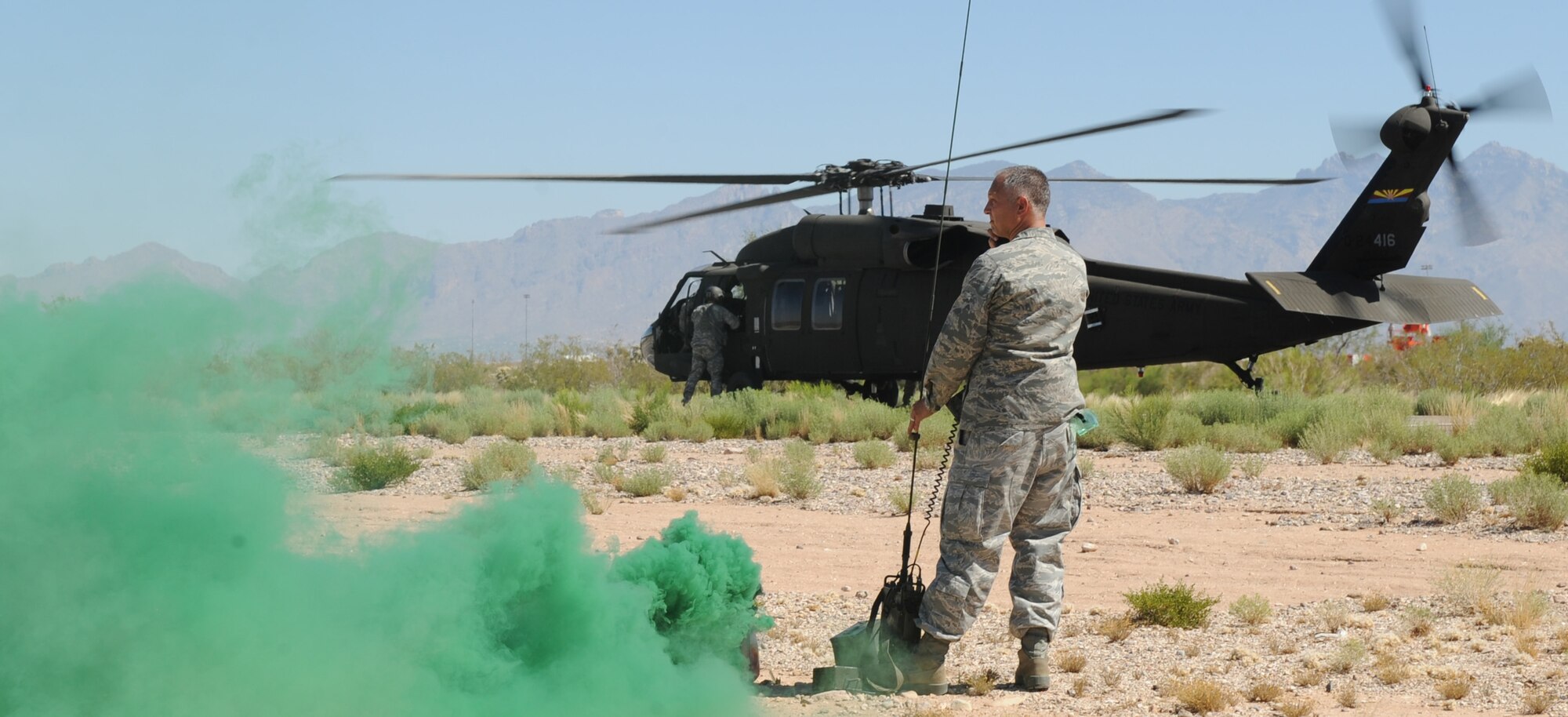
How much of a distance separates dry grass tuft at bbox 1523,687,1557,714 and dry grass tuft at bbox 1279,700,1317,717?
29.2 inches

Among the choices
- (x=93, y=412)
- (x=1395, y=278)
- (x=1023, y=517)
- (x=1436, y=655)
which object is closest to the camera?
(x=93, y=412)

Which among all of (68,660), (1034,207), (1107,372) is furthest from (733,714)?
(1107,372)

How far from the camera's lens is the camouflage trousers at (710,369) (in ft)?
63.0

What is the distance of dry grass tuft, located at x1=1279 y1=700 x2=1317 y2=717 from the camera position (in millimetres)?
4859

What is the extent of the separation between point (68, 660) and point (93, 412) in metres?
0.64

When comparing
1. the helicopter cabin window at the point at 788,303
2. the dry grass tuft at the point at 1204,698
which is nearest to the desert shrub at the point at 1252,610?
the dry grass tuft at the point at 1204,698

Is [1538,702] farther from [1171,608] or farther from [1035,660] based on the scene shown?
[1171,608]

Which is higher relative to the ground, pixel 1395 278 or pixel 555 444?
pixel 1395 278

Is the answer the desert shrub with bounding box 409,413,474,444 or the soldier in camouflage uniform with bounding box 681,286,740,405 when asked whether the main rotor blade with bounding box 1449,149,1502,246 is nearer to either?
the soldier in camouflage uniform with bounding box 681,286,740,405

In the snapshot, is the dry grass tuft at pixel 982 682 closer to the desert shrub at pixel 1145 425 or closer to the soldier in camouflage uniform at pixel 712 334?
the desert shrub at pixel 1145 425

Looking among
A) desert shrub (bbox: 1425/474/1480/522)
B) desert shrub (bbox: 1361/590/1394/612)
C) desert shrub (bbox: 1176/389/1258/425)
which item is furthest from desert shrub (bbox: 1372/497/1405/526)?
desert shrub (bbox: 1176/389/1258/425)

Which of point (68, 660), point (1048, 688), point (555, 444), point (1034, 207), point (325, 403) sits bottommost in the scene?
point (555, 444)

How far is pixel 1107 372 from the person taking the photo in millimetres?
32375

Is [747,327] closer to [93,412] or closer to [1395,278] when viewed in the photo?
[1395,278]
